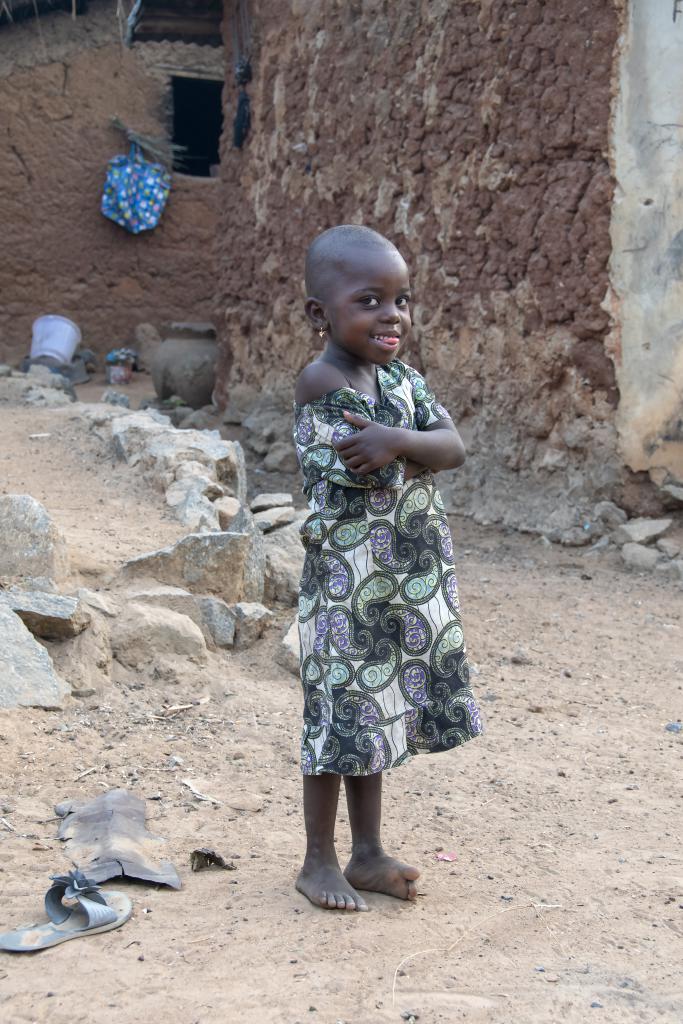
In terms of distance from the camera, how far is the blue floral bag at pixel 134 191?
11898mm

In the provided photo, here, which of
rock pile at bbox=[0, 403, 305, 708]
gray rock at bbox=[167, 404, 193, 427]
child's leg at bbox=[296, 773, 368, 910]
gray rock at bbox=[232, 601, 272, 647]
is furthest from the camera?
gray rock at bbox=[167, 404, 193, 427]

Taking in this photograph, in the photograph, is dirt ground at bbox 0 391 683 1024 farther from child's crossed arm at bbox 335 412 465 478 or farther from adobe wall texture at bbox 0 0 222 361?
adobe wall texture at bbox 0 0 222 361

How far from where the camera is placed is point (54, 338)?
11719 millimetres

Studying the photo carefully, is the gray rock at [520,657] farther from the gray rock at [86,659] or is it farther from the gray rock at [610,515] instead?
the gray rock at [86,659]

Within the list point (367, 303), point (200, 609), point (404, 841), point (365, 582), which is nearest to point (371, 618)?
point (365, 582)

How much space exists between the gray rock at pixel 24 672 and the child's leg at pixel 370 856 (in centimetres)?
123

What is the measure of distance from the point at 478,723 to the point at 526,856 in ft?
1.72

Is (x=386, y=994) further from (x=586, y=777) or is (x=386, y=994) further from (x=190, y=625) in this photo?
(x=190, y=625)

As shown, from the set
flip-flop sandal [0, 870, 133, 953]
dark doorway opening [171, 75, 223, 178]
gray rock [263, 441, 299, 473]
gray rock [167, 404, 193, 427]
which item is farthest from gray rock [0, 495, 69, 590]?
dark doorway opening [171, 75, 223, 178]

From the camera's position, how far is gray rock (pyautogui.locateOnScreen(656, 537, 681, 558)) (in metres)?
5.45

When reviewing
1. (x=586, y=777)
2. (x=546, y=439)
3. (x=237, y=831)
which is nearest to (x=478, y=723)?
(x=237, y=831)

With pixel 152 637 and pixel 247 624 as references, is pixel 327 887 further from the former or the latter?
pixel 247 624

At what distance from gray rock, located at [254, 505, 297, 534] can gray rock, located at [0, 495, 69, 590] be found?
1.30m

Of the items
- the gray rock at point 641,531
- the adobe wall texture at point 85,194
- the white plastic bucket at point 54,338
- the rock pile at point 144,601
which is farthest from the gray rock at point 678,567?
the white plastic bucket at point 54,338
